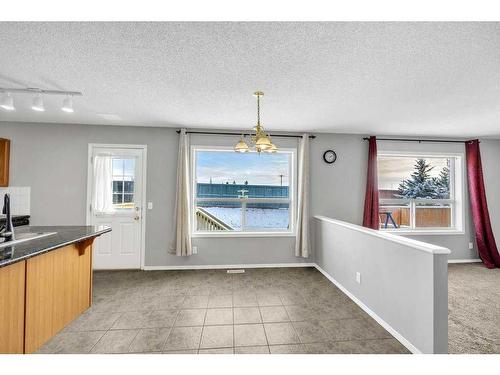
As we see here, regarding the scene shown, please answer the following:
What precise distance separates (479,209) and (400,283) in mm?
3601

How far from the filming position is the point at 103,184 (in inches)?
156

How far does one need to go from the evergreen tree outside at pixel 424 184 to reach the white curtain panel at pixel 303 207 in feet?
6.52

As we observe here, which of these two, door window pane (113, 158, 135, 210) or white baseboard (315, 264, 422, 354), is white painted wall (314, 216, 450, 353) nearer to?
white baseboard (315, 264, 422, 354)

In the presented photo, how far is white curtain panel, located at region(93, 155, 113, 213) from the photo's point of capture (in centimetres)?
395

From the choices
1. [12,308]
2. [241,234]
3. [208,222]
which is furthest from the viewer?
[208,222]

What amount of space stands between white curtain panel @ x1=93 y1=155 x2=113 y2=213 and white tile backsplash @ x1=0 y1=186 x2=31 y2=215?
100cm

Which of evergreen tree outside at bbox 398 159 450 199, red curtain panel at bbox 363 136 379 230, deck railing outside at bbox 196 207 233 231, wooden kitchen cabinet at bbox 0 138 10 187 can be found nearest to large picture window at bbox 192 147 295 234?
deck railing outside at bbox 196 207 233 231

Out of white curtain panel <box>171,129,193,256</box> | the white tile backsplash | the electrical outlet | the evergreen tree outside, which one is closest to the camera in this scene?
the electrical outlet

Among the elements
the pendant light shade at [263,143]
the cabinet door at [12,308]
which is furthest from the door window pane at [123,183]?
the pendant light shade at [263,143]

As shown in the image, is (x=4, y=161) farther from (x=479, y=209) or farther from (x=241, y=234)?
(x=479, y=209)

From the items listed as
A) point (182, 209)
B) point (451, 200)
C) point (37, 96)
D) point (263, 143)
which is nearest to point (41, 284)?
point (37, 96)

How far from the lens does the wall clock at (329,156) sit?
14.2 ft
